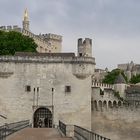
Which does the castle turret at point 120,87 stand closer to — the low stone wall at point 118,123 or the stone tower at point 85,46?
the low stone wall at point 118,123

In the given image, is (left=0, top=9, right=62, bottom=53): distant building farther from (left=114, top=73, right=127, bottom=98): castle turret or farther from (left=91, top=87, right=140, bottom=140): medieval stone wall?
(left=91, top=87, right=140, bottom=140): medieval stone wall

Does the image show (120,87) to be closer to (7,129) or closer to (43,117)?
(43,117)

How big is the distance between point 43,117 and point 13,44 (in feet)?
71.2

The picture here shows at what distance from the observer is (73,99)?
49344 mm

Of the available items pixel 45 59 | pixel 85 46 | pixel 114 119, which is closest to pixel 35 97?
pixel 45 59

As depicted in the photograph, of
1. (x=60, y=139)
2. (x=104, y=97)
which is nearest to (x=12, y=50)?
(x=104, y=97)

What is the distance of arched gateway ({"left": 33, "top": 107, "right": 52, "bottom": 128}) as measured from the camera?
163 feet

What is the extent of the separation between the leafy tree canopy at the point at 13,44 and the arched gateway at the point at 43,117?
20089 millimetres

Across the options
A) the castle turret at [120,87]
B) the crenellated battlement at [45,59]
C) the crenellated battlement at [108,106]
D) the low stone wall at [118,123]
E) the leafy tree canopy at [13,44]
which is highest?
the leafy tree canopy at [13,44]

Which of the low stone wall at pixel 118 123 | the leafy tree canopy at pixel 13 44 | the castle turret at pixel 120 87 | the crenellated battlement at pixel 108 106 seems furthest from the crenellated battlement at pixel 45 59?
the leafy tree canopy at pixel 13 44

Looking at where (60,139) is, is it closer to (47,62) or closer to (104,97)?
(47,62)

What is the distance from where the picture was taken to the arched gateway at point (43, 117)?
163 ft

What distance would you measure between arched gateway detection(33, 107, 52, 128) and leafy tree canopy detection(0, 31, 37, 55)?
2009 cm

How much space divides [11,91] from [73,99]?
21.9 ft
